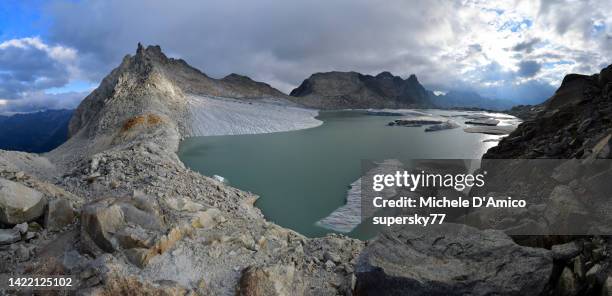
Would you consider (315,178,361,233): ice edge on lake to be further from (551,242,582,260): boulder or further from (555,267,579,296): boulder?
(555,267,579,296): boulder

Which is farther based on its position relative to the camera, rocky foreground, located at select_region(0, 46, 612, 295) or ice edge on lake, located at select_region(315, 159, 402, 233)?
ice edge on lake, located at select_region(315, 159, 402, 233)

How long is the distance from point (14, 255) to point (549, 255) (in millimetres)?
6117

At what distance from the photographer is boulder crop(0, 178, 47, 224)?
4.64 metres

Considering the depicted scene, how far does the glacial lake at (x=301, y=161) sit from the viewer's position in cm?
1091

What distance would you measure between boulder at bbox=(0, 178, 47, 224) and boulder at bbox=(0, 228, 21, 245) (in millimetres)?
171

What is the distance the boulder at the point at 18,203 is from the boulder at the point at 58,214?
131 mm

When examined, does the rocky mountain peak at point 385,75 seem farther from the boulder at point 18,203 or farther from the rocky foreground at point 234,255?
the boulder at point 18,203

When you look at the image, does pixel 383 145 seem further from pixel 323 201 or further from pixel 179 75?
pixel 179 75

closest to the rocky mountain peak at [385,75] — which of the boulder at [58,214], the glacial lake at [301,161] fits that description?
the glacial lake at [301,161]

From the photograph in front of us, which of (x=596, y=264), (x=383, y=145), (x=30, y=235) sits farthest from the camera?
(x=383, y=145)

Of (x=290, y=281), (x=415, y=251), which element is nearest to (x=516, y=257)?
(x=415, y=251)

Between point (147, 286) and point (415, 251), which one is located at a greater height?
point (415, 251)

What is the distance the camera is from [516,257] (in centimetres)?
409

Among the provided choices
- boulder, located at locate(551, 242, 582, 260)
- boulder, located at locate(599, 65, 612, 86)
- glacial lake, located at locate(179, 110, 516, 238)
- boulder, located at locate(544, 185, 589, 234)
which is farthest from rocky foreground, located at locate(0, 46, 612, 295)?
glacial lake, located at locate(179, 110, 516, 238)
